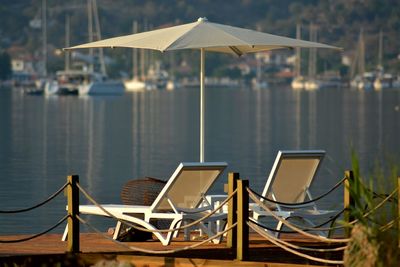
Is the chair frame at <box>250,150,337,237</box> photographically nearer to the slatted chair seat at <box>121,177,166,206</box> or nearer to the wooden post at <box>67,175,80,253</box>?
the slatted chair seat at <box>121,177,166,206</box>

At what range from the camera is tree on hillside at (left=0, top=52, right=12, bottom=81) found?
14149cm

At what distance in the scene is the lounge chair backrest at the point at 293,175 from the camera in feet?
32.8

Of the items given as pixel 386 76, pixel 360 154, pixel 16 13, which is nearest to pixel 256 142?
pixel 360 154

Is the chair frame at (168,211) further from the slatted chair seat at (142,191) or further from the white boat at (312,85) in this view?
the white boat at (312,85)

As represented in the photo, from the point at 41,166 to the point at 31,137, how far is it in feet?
40.8

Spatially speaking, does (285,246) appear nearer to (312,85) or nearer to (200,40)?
(200,40)

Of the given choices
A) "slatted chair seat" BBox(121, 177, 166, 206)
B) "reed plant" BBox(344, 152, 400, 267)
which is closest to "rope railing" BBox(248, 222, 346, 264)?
"reed plant" BBox(344, 152, 400, 267)

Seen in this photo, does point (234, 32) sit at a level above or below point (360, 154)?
above

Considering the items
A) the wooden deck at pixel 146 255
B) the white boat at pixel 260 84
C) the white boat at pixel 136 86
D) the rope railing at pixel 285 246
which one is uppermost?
the rope railing at pixel 285 246

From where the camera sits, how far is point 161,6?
181 metres

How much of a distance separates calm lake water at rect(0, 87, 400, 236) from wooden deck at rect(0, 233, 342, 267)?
41.6 inches

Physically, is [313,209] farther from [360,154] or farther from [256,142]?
[256,142]

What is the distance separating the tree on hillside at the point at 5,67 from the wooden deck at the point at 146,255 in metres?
133

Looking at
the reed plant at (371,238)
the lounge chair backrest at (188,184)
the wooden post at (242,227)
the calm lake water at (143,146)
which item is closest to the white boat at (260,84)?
the calm lake water at (143,146)
